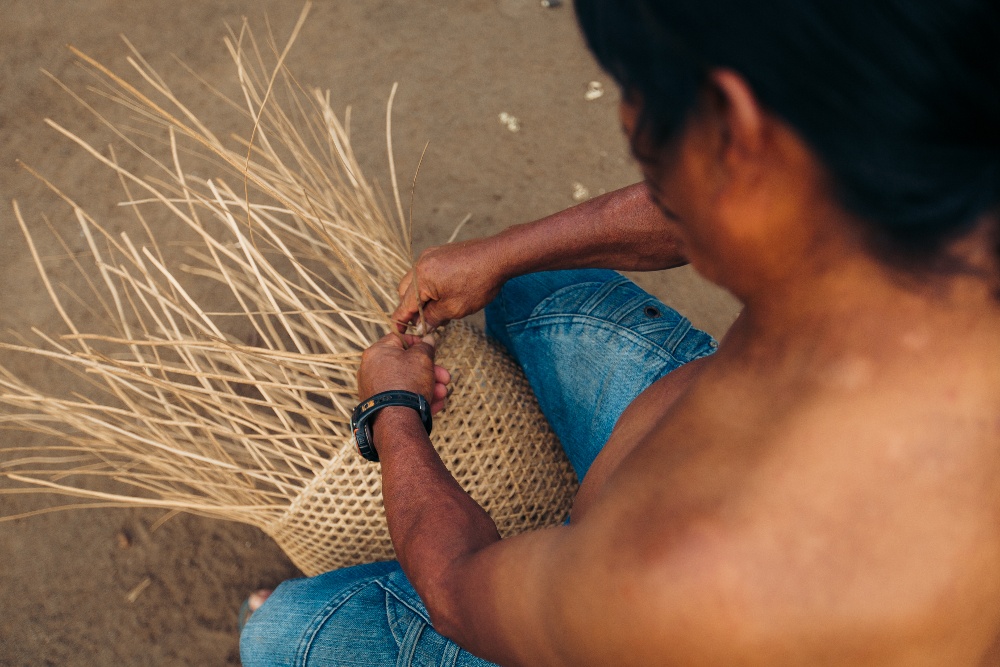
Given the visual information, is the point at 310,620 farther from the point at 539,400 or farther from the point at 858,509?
the point at 858,509

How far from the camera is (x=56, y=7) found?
1975mm

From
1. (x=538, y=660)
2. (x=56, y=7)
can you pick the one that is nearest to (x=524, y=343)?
(x=538, y=660)

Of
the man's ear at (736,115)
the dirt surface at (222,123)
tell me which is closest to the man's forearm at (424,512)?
the man's ear at (736,115)

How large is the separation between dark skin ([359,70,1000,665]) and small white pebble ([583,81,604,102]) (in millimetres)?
1429

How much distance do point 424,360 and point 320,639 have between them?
342 mm

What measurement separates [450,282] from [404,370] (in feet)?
0.47

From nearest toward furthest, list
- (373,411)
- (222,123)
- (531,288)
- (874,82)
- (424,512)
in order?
1. (874,82)
2. (424,512)
3. (373,411)
4. (531,288)
5. (222,123)

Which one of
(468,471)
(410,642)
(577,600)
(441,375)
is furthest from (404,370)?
(577,600)

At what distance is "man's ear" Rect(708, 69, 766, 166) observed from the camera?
39 cm

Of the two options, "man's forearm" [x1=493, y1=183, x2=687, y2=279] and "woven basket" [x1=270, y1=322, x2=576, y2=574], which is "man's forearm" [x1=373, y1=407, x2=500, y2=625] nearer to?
"woven basket" [x1=270, y1=322, x2=576, y2=574]

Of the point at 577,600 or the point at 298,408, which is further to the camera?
the point at 298,408

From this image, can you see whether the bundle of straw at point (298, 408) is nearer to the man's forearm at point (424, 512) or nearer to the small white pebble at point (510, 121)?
the man's forearm at point (424, 512)

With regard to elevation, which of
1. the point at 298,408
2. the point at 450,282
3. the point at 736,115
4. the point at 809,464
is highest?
the point at 736,115

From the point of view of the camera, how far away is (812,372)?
1.55 ft
